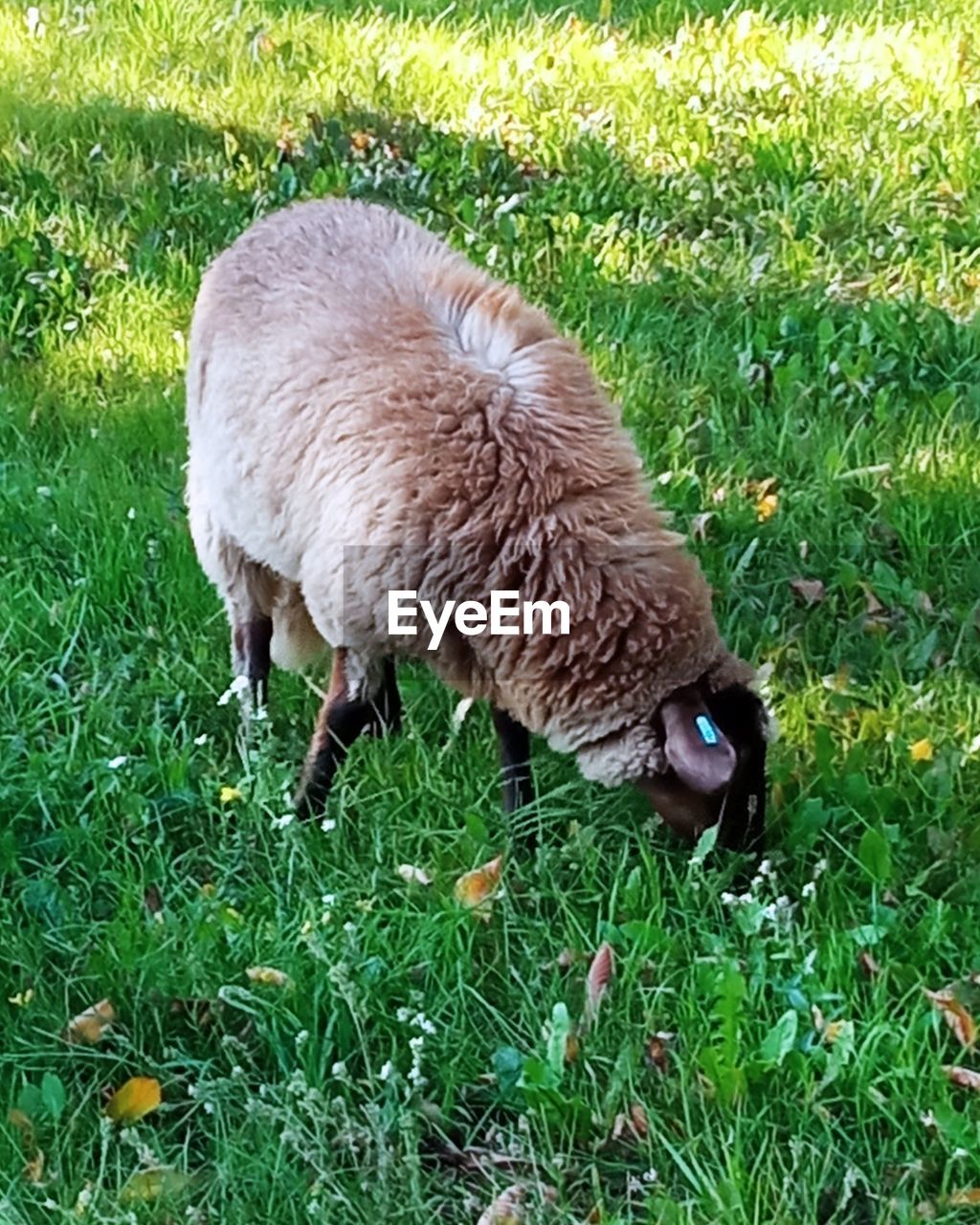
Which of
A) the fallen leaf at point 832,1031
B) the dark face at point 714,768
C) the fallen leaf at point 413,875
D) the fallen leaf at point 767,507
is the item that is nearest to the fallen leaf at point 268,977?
the fallen leaf at point 413,875

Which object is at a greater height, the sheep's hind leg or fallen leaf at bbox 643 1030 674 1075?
fallen leaf at bbox 643 1030 674 1075

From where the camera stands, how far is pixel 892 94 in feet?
21.4

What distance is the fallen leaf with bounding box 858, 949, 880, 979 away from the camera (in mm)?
3053

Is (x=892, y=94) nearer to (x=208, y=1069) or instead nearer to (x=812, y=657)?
(x=812, y=657)

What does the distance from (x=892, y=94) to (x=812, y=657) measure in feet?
11.3

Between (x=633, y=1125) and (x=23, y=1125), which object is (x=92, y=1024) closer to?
(x=23, y=1125)

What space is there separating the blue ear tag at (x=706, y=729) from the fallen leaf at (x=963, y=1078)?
2.36ft

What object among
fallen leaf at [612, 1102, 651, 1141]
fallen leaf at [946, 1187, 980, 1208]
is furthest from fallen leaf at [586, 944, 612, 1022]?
fallen leaf at [946, 1187, 980, 1208]

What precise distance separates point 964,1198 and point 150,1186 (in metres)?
1.35

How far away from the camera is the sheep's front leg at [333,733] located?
11.6 ft

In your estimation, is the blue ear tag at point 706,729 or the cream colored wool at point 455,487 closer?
the blue ear tag at point 706,729

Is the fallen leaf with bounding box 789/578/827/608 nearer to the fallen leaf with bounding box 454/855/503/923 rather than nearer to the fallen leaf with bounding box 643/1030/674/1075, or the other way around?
the fallen leaf with bounding box 454/855/503/923

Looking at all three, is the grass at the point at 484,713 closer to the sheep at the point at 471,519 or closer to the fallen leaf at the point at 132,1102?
the fallen leaf at the point at 132,1102

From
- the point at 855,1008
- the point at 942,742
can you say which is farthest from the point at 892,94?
the point at 855,1008
